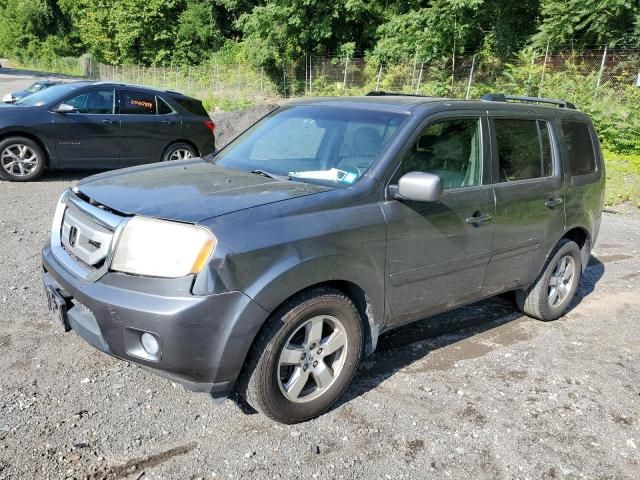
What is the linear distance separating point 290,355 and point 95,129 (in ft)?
25.3

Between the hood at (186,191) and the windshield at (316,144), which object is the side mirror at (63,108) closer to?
the windshield at (316,144)

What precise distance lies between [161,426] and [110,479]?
0.47 meters

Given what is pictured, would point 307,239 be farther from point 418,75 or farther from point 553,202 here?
point 418,75

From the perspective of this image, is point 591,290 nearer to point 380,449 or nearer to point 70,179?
point 380,449

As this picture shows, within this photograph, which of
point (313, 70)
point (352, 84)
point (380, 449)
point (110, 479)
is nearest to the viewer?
point (110, 479)

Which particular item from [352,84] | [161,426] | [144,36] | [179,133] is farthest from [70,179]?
[144,36]

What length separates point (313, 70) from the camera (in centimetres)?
2869

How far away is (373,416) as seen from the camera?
350 cm

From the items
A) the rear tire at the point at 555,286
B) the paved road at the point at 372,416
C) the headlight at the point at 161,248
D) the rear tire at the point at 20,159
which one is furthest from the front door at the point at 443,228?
the rear tire at the point at 20,159

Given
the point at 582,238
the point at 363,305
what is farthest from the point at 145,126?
the point at 363,305

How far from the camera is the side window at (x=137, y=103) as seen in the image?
10.0m

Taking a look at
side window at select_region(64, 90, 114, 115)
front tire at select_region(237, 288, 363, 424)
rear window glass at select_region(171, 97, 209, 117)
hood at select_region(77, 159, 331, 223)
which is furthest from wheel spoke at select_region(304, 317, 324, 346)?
rear window glass at select_region(171, 97, 209, 117)

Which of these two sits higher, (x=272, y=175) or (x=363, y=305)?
(x=272, y=175)

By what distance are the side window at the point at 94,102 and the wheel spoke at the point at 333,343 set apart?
784 centimetres
